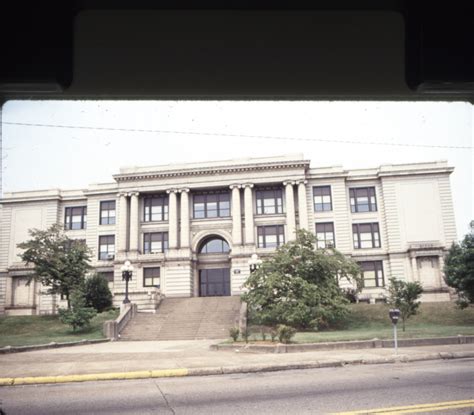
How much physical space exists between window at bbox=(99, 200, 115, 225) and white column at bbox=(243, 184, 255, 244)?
282 inches

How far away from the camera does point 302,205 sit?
24141 mm

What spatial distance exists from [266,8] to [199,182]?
22717mm

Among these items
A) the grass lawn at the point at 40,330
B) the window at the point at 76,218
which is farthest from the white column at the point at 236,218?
the window at the point at 76,218

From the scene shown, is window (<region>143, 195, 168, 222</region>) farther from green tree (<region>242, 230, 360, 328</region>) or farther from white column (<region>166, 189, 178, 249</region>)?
green tree (<region>242, 230, 360, 328</region>)

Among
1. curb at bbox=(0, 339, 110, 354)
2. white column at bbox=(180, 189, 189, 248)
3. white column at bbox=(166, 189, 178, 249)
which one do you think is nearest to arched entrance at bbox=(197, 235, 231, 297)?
white column at bbox=(180, 189, 189, 248)

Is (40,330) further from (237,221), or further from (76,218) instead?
(237,221)

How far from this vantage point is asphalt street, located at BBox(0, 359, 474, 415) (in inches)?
214

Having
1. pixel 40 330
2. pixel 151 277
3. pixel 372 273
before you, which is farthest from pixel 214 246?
pixel 40 330

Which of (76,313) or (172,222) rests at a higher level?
(172,222)

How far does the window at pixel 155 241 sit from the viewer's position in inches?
1071

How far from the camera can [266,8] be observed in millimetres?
3441

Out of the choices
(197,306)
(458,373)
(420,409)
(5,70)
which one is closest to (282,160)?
(197,306)

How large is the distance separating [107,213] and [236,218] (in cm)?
703

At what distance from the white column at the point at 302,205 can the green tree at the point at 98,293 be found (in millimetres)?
10973
